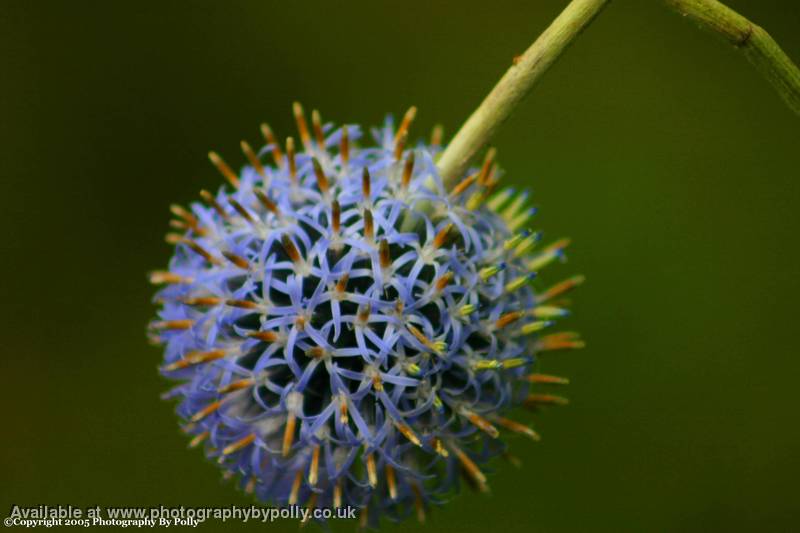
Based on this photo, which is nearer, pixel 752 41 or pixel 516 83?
pixel 752 41

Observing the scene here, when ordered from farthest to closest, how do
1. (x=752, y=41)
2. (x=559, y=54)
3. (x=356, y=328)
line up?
(x=356, y=328) < (x=559, y=54) < (x=752, y=41)

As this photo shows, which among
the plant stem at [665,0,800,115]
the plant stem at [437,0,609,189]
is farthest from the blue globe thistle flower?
the plant stem at [665,0,800,115]

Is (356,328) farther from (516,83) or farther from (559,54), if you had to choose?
(559,54)

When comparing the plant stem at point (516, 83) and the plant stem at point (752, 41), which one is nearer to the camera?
the plant stem at point (752, 41)

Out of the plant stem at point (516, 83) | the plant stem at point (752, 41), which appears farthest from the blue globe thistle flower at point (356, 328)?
the plant stem at point (752, 41)

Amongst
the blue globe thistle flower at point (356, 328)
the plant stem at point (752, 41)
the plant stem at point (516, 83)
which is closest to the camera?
the plant stem at point (752, 41)

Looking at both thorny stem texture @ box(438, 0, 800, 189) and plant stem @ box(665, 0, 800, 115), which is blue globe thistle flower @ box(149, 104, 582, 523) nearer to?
thorny stem texture @ box(438, 0, 800, 189)

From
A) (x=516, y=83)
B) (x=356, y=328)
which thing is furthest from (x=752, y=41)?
(x=356, y=328)

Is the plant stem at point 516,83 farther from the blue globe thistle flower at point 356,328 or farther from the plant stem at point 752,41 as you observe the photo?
the plant stem at point 752,41
